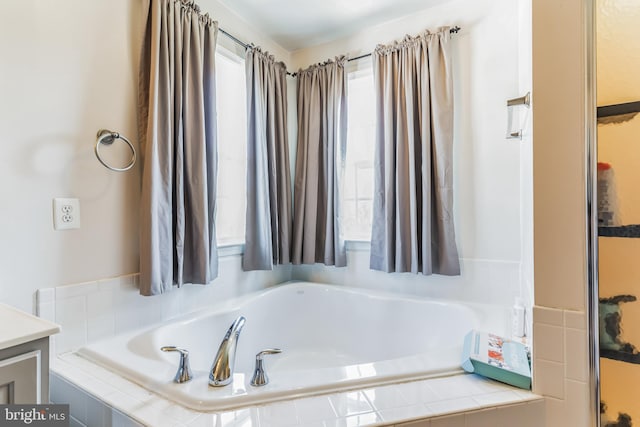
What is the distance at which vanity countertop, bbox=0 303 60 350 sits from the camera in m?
0.68

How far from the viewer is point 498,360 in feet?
3.21

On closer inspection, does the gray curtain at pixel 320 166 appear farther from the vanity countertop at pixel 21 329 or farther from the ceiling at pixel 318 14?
the vanity countertop at pixel 21 329

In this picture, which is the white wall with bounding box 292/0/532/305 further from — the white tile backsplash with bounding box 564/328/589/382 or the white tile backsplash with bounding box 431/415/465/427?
the white tile backsplash with bounding box 431/415/465/427

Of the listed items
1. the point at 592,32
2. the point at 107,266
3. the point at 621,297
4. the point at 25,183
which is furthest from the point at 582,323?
the point at 25,183

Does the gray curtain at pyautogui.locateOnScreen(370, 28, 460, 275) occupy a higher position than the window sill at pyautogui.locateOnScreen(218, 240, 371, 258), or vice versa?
the gray curtain at pyautogui.locateOnScreen(370, 28, 460, 275)

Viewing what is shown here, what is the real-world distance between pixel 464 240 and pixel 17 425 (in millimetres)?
1967

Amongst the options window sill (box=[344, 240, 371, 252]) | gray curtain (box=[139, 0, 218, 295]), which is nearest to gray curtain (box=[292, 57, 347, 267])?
window sill (box=[344, 240, 371, 252])

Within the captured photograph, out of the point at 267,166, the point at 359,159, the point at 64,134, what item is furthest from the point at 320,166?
the point at 64,134

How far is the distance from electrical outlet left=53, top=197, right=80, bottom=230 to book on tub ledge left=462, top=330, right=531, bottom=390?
156cm

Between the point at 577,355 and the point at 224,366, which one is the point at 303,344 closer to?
the point at 224,366

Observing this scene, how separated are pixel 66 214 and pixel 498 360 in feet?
5.46

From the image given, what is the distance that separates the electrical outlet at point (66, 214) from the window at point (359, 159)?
5.07 ft

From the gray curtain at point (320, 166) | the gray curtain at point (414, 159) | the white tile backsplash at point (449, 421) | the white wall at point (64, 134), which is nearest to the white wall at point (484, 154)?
the gray curtain at point (414, 159)

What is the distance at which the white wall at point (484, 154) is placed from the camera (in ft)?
5.57
